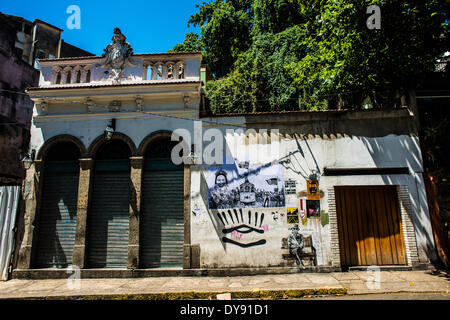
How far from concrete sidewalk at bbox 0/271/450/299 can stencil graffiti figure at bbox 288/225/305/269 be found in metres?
0.47

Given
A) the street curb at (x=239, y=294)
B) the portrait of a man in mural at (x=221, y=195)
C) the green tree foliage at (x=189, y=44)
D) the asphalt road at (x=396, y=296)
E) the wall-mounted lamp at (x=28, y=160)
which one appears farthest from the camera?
the green tree foliage at (x=189, y=44)

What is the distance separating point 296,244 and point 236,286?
2.37m

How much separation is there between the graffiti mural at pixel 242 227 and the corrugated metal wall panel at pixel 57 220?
493 centimetres

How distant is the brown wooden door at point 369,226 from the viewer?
824 centimetres

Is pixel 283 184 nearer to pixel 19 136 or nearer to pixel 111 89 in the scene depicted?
pixel 111 89

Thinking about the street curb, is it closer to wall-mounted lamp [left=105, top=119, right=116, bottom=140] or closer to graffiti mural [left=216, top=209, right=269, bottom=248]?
graffiti mural [left=216, top=209, right=269, bottom=248]

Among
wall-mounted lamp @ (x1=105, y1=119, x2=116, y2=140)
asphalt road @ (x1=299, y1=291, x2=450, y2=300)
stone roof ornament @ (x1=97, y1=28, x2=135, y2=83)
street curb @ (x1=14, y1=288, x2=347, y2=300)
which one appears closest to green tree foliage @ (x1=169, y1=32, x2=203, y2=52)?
stone roof ornament @ (x1=97, y1=28, x2=135, y2=83)

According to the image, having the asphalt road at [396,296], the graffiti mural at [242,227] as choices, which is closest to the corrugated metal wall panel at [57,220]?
the graffiti mural at [242,227]

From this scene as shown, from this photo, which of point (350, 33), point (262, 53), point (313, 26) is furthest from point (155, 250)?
point (262, 53)

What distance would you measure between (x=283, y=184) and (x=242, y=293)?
3552mm

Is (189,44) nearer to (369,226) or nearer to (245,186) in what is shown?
(245,186)

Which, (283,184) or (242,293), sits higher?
(283,184)

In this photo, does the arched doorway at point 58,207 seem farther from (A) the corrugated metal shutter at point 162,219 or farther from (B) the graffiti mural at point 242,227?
(B) the graffiti mural at point 242,227

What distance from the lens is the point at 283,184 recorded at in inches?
336
